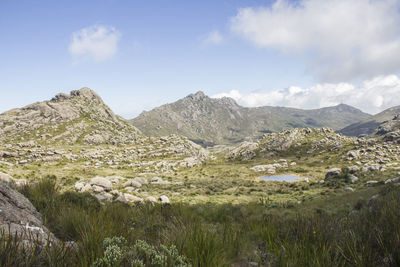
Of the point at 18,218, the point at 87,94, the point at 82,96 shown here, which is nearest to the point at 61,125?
the point at 82,96

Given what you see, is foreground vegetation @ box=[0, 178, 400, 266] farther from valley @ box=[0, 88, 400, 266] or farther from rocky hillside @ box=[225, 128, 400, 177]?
rocky hillside @ box=[225, 128, 400, 177]

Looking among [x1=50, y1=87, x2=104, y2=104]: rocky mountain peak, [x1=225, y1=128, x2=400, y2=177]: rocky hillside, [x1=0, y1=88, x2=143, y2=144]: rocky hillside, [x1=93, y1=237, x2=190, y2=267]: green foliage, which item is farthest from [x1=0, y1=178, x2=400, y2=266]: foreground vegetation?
[x1=50, y1=87, x2=104, y2=104]: rocky mountain peak

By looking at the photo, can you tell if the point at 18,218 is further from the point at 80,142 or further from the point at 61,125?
the point at 61,125

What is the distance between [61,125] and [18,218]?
318 ft

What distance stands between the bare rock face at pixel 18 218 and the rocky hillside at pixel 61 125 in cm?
8259

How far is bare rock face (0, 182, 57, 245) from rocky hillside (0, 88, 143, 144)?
8259 centimetres

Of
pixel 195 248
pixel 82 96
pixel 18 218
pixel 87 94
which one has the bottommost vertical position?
pixel 195 248

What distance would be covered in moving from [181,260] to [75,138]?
90181mm

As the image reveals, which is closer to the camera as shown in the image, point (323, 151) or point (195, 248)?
point (195, 248)

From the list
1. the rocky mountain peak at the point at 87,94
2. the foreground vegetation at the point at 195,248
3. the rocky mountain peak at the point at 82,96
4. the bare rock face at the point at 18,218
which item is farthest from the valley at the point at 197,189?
the rocky mountain peak at the point at 82,96

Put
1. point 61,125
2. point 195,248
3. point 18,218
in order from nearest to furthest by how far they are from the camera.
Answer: point 195,248 < point 18,218 < point 61,125

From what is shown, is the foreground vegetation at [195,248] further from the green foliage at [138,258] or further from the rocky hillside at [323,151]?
the rocky hillside at [323,151]

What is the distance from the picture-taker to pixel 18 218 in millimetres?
4246

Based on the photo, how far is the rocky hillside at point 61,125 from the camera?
7462cm
